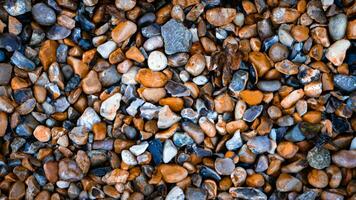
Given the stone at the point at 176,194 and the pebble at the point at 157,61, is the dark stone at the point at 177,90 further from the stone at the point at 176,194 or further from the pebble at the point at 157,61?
the stone at the point at 176,194

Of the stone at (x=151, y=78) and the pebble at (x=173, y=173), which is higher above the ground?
the stone at (x=151, y=78)

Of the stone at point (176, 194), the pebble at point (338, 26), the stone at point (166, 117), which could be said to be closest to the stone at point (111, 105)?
the stone at point (166, 117)

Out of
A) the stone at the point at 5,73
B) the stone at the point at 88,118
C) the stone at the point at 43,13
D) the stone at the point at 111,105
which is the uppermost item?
the stone at the point at 43,13

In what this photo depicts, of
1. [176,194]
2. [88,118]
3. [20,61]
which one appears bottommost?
[176,194]

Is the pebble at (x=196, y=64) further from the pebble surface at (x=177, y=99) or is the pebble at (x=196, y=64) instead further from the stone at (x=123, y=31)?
the stone at (x=123, y=31)

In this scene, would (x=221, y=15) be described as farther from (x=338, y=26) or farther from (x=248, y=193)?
(x=248, y=193)

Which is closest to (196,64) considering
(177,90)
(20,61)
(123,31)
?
(177,90)

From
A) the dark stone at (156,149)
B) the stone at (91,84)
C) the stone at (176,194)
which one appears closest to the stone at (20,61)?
the stone at (91,84)

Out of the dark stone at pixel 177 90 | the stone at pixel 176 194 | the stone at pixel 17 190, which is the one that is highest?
the dark stone at pixel 177 90

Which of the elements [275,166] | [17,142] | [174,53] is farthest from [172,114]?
[17,142]
